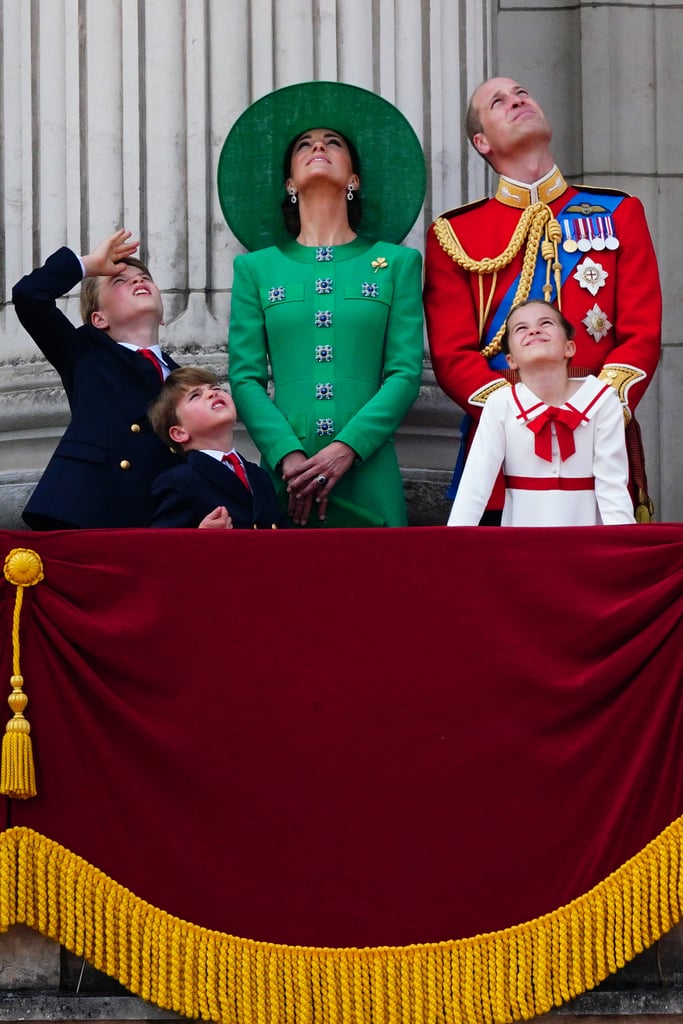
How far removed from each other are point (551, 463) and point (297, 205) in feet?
4.45

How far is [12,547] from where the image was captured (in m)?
5.79

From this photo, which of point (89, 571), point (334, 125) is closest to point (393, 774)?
point (89, 571)

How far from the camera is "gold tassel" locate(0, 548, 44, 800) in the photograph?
18.3ft

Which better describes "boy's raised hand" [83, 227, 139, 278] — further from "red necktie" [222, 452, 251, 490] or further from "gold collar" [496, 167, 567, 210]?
"gold collar" [496, 167, 567, 210]

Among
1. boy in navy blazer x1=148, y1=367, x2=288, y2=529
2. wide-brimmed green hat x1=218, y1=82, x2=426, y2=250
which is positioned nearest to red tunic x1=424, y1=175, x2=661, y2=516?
wide-brimmed green hat x1=218, y1=82, x2=426, y2=250

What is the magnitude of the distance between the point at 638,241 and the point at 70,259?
1619 mm

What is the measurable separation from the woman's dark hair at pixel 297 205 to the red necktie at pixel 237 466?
1.02m

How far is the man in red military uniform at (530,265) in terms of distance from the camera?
679 centimetres

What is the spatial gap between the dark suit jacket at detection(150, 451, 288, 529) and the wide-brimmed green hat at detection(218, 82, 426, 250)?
1098mm

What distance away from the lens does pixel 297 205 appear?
23.4 feet

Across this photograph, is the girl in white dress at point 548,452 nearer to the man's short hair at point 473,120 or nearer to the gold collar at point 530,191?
the gold collar at point 530,191

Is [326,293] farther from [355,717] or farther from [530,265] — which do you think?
[355,717]

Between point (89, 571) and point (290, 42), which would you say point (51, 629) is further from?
point (290, 42)

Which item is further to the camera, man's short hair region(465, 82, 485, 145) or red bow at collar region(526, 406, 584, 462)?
man's short hair region(465, 82, 485, 145)
